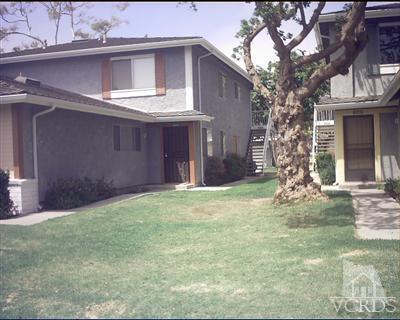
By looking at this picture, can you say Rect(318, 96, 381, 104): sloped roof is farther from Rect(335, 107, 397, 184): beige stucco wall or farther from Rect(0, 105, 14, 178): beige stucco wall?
Rect(0, 105, 14, 178): beige stucco wall

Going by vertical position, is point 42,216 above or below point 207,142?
below

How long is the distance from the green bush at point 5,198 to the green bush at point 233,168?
11.0 metres

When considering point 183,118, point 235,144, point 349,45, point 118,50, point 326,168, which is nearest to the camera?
point 349,45

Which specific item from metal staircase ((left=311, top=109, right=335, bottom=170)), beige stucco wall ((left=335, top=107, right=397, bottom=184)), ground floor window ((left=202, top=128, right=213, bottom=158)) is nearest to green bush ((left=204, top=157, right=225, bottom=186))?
ground floor window ((left=202, top=128, right=213, bottom=158))

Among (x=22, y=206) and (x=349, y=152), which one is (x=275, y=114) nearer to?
(x=349, y=152)

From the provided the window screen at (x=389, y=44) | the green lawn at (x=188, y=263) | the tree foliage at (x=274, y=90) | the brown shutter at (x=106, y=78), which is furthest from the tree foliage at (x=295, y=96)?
the tree foliage at (x=274, y=90)

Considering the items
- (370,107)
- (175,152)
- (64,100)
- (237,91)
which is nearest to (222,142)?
(175,152)

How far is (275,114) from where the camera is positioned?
1210cm

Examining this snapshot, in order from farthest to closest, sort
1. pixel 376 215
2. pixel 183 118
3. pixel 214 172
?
pixel 214 172, pixel 183 118, pixel 376 215

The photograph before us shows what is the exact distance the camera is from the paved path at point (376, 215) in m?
8.04

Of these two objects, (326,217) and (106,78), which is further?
(106,78)

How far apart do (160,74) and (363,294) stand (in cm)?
1401

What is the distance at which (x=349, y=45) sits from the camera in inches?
436

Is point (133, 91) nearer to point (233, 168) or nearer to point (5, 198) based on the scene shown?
point (233, 168)
